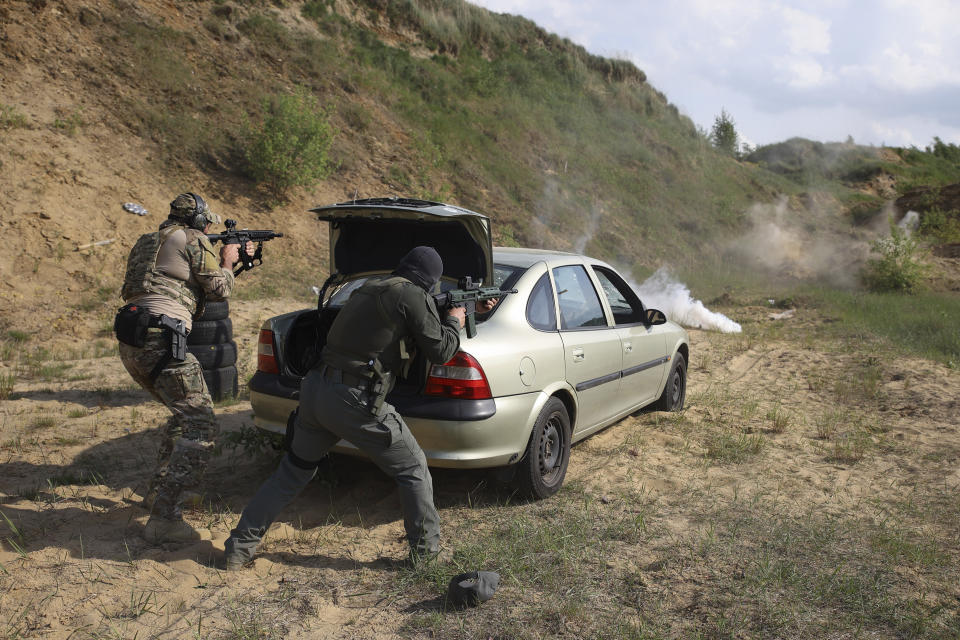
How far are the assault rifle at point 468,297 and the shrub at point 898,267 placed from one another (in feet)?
58.6

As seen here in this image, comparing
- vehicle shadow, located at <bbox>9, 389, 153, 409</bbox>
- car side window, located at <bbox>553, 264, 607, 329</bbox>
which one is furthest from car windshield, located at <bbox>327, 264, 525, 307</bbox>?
vehicle shadow, located at <bbox>9, 389, 153, 409</bbox>

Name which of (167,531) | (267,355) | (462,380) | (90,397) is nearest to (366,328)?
(462,380)

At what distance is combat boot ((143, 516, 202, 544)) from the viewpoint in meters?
3.69

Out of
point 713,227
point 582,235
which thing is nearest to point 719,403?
point 582,235

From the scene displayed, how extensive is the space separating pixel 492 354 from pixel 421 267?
0.86m

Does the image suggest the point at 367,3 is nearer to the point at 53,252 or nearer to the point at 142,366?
the point at 53,252

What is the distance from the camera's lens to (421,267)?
11.0ft

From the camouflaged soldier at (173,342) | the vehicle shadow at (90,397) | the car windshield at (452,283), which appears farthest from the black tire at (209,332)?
the camouflaged soldier at (173,342)

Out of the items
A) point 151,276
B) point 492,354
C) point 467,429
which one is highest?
point 151,276

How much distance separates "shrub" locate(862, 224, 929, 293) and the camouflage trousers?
19283mm

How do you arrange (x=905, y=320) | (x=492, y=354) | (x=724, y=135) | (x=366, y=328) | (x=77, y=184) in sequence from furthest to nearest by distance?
(x=724, y=135), (x=905, y=320), (x=77, y=184), (x=492, y=354), (x=366, y=328)

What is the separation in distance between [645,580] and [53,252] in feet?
33.4

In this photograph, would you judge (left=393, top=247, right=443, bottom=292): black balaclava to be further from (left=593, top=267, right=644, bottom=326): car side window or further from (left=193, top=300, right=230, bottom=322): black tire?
(left=193, top=300, right=230, bottom=322): black tire

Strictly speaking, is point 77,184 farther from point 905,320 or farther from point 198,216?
point 905,320
